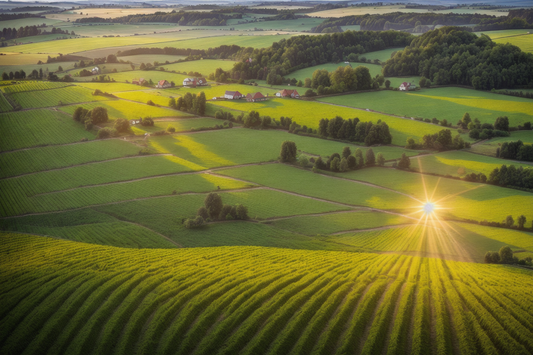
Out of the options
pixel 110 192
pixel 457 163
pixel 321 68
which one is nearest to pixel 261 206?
pixel 110 192

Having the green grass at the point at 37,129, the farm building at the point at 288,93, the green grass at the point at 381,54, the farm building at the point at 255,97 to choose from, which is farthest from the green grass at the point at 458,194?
the green grass at the point at 381,54

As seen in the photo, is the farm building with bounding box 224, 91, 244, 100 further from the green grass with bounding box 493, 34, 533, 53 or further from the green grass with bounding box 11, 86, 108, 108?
the green grass with bounding box 493, 34, 533, 53

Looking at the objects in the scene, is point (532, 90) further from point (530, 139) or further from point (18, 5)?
point (18, 5)

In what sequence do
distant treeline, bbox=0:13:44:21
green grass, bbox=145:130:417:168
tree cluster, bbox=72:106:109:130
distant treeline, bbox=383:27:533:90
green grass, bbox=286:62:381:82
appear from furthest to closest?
green grass, bbox=286:62:381:82, distant treeline, bbox=383:27:533:90, tree cluster, bbox=72:106:109:130, distant treeline, bbox=0:13:44:21, green grass, bbox=145:130:417:168

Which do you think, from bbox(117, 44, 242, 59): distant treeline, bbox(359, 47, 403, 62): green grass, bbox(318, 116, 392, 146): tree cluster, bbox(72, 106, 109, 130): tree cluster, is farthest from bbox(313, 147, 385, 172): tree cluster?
bbox(117, 44, 242, 59): distant treeline

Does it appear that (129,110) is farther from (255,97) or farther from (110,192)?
(110,192)

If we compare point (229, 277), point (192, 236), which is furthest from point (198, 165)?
point (229, 277)
